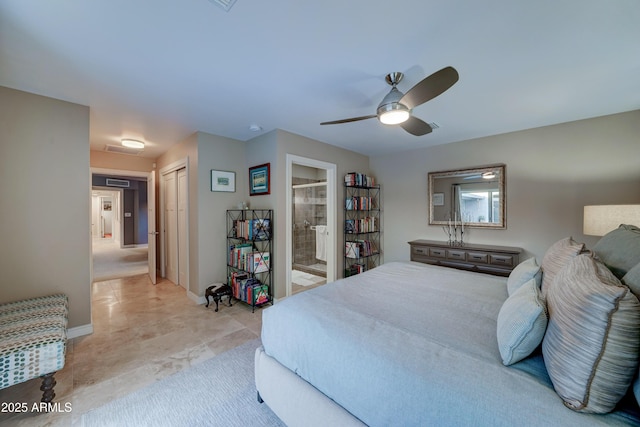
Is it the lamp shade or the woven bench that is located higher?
the lamp shade

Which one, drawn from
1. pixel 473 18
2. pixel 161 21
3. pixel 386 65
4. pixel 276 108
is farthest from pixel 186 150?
pixel 473 18

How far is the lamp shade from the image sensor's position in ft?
6.22

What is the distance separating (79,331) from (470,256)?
4737mm

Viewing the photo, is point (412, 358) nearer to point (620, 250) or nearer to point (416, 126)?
point (620, 250)

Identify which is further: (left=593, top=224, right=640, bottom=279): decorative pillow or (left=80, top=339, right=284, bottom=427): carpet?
(left=80, top=339, right=284, bottom=427): carpet

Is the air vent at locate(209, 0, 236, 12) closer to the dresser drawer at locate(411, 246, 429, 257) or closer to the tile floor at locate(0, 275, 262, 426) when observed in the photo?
the tile floor at locate(0, 275, 262, 426)

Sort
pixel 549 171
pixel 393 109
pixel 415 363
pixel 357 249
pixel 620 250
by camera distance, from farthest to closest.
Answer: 1. pixel 357 249
2. pixel 549 171
3. pixel 393 109
4. pixel 620 250
5. pixel 415 363

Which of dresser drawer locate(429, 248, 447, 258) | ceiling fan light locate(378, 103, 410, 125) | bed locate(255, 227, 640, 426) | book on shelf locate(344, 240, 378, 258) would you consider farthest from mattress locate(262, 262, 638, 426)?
book on shelf locate(344, 240, 378, 258)

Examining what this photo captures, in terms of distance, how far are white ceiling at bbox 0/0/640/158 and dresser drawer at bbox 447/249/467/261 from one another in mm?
1782

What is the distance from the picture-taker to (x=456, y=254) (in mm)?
3418

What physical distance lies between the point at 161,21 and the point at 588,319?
2.43m

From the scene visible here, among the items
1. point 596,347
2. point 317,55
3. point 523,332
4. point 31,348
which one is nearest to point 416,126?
point 317,55

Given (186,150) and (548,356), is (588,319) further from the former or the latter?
(186,150)

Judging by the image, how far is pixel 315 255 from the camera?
5.55 m
